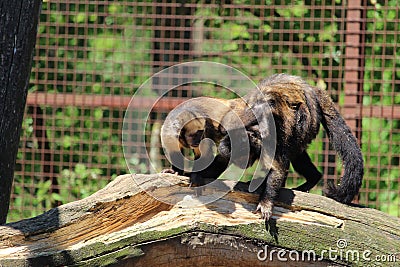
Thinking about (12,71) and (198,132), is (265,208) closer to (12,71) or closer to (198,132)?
(198,132)

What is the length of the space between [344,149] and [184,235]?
1264 millimetres

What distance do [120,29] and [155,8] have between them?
1.26ft

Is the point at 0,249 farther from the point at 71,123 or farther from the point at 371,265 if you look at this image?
the point at 71,123

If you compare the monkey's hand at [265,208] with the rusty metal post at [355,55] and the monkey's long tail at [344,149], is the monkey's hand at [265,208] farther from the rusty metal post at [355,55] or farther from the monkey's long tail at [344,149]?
the rusty metal post at [355,55]

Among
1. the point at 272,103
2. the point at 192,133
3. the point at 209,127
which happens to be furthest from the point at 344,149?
the point at 192,133

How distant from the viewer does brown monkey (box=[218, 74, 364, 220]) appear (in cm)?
426

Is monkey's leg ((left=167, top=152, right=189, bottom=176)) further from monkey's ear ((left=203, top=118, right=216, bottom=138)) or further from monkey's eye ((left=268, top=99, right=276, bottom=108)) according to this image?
monkey's eye ((left=268, top=99, right=276, bottom=108))

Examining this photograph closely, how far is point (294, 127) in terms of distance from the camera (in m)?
4.33

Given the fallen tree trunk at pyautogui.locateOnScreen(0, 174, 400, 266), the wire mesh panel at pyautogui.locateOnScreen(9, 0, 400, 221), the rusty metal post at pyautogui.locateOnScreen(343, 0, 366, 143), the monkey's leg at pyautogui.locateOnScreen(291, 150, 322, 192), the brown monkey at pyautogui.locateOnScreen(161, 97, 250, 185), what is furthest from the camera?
the wire mesh panel at pyautogui.locateOnScreen(9, 0, 400, 221)

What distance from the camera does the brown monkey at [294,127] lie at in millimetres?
4258

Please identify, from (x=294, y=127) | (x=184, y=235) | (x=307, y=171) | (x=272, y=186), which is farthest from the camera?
(x=307, y=171)

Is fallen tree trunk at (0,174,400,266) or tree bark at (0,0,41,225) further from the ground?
tree bark at (0,0,41,225)

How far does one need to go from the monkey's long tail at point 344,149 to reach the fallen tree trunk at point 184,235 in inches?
18.3

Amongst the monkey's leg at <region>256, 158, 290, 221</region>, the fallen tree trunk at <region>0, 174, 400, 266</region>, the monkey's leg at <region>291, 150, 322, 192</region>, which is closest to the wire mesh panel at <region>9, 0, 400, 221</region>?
the monkey's leg at <region>291, 150, 322, 192</region>
